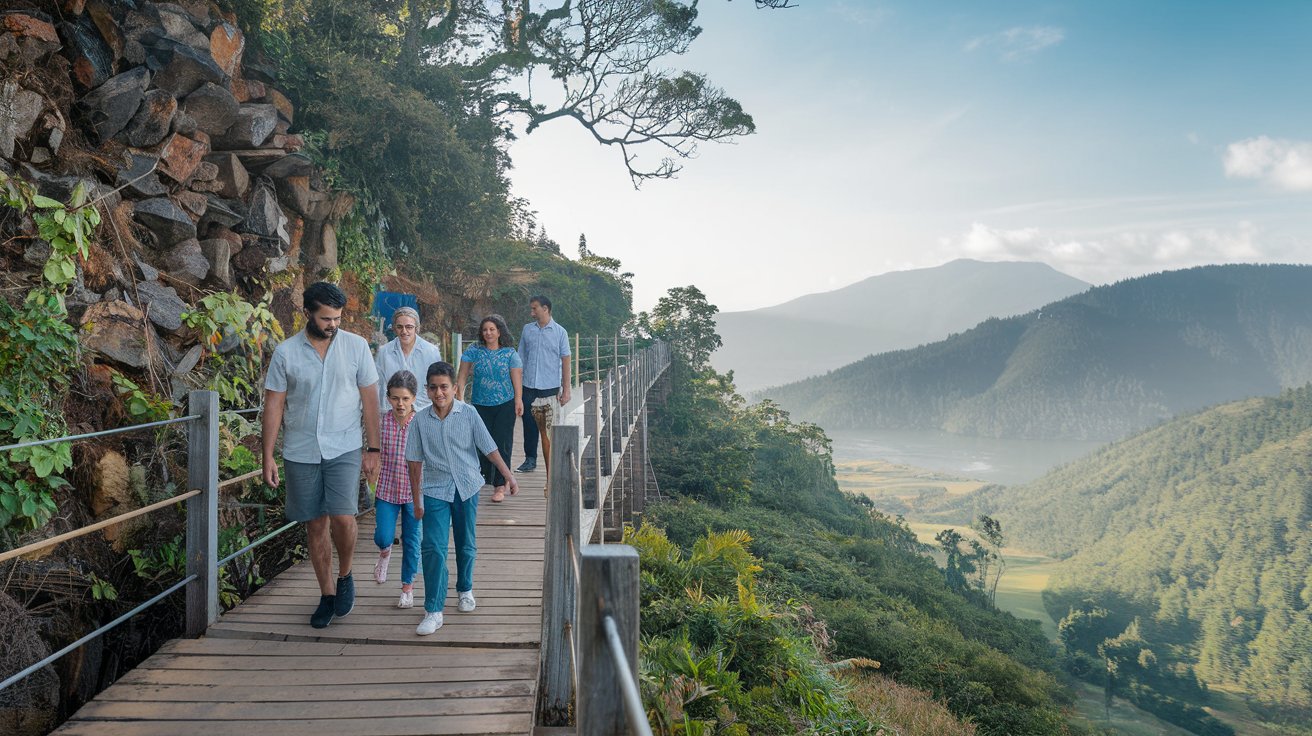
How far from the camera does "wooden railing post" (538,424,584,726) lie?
2727mm

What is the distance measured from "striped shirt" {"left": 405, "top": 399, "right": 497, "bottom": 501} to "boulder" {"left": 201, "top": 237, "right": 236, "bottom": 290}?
3.96 metres

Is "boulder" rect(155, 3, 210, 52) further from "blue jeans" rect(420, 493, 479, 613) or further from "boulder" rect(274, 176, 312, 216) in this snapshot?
"blue jeans" rect(420, 493, 479, 613)

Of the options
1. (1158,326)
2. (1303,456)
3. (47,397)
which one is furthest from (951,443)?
(47,397)

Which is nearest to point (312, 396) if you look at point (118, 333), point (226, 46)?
point (118, 333)

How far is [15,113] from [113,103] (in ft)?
3.08

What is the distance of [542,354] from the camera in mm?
5922

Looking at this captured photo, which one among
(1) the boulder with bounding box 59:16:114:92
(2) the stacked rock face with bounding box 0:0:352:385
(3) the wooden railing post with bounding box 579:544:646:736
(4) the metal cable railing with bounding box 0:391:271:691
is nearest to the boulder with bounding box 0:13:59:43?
(2) the stacked rock face with bounding box 0:0:352:385

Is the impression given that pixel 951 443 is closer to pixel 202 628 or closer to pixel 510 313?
pixel 510 313

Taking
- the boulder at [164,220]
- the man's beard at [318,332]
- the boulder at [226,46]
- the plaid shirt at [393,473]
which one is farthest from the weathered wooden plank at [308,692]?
the boulder at [226,46]

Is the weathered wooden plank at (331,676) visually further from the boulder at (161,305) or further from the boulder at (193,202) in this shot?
the boulder at (193,202)

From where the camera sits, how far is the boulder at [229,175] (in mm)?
6504

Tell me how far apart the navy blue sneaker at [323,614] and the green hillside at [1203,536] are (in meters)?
59.4

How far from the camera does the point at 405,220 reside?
35.0 ft

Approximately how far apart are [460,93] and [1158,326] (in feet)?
697
